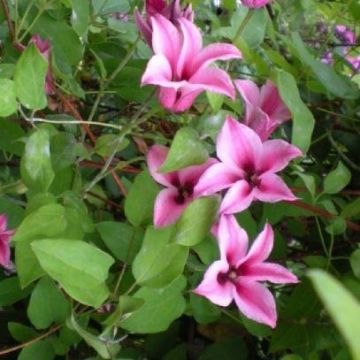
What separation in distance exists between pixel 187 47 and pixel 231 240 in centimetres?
12

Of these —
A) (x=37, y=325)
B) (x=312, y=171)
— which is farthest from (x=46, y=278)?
(x=312, y=171)

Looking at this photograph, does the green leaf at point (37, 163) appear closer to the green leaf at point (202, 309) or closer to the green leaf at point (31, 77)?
the green leaf at point (31, 77)

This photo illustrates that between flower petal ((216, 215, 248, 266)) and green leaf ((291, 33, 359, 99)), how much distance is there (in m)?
0.26

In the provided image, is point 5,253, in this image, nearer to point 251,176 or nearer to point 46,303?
point 46,303

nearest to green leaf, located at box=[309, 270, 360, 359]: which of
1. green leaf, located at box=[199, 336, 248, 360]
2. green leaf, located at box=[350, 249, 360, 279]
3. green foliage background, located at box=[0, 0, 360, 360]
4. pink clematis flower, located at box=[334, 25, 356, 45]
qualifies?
green foliage background, located at box=[0, 0, 360, 360]

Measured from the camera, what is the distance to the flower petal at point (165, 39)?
1.24ft

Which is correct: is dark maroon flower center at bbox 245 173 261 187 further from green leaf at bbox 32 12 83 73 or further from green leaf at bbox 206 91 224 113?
green leaf at bbox 32 12 83 73

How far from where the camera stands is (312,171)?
681mm

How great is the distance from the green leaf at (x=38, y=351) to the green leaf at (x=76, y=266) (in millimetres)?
136

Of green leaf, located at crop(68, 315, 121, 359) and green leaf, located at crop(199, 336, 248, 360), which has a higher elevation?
green leaf, located at crop(68, 315, 121, 359)

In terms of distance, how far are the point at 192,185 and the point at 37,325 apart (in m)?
0.17

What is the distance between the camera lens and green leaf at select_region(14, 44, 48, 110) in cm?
38

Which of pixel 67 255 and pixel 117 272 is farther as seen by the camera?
pixel 117 272

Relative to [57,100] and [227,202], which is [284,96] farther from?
[57,100]
